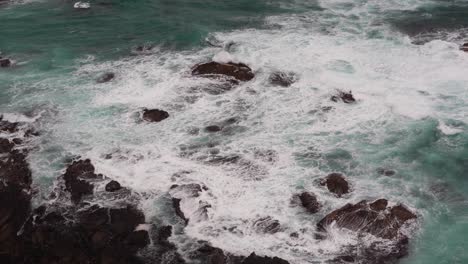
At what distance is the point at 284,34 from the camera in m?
35.6

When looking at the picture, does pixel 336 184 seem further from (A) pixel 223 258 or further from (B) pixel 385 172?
(A) pixel 223 258

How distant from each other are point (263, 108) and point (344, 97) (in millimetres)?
4735

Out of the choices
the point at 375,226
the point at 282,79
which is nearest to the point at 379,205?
the point at 375,226

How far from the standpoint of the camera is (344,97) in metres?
27.2

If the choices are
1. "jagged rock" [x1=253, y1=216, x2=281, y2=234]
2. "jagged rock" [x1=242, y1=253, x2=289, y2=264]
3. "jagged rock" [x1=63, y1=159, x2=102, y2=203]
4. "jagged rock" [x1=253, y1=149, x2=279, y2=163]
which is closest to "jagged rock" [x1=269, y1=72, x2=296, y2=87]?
"jagged rock" [x1=253, y1=149, x2=279, y2=163]

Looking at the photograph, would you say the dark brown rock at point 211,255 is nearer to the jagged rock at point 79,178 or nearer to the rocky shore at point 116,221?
the rocky shore at point 116,221

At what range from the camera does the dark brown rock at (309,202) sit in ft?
65.5

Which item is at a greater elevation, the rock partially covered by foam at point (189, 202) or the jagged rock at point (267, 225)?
the rock partially covered by foam at point (189, 202)

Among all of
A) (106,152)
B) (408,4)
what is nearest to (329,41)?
(408,4)

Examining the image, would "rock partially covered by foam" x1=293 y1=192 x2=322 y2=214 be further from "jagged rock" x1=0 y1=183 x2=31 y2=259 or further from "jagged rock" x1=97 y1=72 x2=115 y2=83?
"jagged rock" x1=97 y1=72 x2=115 y2=83

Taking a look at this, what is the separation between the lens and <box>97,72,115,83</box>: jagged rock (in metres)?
30.3

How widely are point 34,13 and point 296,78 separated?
83.1 feet

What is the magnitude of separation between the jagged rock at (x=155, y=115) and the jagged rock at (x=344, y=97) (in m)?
9.60

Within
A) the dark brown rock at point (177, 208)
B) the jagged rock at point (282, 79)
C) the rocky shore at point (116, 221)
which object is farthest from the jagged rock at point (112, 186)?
the jagged rock at point (282, 79)
